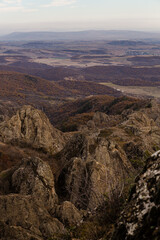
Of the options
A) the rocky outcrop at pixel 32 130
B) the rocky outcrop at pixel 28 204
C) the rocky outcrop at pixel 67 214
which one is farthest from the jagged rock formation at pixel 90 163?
the rocky outcrop at pixel 32 130

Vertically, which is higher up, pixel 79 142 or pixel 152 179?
pixel 152 179

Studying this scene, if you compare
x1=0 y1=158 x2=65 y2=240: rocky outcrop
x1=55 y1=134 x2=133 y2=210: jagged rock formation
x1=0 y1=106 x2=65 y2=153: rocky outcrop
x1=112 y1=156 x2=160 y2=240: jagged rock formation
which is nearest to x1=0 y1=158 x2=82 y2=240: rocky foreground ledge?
x1=0 y1=158 x2=65 y2=240: rocky outcrop

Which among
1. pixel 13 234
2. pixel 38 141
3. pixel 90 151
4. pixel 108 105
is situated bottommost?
pixel 108 105

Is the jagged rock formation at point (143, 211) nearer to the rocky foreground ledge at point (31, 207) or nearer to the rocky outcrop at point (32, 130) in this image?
the rocky foreground ledge at point (31, 207)

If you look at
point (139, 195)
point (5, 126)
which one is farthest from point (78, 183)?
point (5, 126)

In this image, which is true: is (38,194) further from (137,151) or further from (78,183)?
(137,151)
